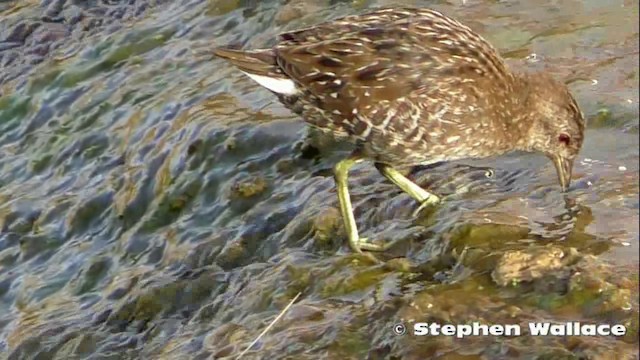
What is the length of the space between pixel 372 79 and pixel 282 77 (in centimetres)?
53

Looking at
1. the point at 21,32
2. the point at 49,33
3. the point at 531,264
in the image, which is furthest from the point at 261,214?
the point at 21,32

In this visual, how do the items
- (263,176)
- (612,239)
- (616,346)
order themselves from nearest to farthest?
(616,346) → (612,239) → (263,176)

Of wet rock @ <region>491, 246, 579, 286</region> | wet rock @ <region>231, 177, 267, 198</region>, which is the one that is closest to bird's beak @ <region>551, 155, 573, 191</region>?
wet rock @ <region>491, 246, 579, 286</region>

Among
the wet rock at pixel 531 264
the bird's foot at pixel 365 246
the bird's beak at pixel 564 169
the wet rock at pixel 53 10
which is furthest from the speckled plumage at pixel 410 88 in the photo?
the wet rock at pixel 53 10

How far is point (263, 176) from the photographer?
698 cm

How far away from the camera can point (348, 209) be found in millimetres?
6020

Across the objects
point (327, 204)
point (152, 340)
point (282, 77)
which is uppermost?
point (282, 77)

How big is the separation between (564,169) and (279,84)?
1.45 m

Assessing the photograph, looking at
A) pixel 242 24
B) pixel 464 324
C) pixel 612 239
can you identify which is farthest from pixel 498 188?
pixel 242 24

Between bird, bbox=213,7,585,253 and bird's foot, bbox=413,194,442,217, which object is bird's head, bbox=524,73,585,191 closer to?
bird, bbox=213,7,585,253

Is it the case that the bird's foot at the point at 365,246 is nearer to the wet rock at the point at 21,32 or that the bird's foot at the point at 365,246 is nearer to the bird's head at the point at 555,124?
the bird's head at the point at 555,124

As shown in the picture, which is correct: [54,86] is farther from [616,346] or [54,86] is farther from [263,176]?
[616,346]

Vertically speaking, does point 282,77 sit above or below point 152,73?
above

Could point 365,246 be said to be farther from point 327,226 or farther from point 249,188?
point 249,188
